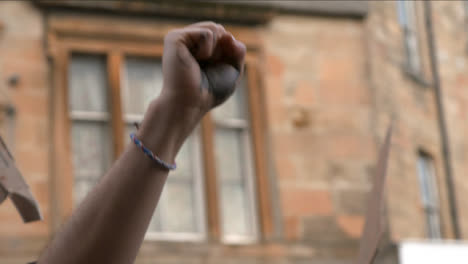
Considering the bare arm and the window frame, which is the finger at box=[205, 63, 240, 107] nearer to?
the bare arm

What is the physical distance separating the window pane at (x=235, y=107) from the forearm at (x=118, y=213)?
8641mm

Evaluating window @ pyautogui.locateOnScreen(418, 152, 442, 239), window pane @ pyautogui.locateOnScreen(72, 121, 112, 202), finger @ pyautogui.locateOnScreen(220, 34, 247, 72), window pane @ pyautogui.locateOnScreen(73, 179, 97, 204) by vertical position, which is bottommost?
window @ pyautogui.locateOnScreen(418, 152, 442, 239)

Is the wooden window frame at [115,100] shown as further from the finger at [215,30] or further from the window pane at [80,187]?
the finger at [215,30]

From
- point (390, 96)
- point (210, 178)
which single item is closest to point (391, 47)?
point (390, 96)

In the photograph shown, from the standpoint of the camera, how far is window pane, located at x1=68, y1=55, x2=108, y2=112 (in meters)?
9.32

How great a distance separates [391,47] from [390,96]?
2.47 ft

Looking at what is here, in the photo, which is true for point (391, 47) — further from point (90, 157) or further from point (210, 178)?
point (90, 157)

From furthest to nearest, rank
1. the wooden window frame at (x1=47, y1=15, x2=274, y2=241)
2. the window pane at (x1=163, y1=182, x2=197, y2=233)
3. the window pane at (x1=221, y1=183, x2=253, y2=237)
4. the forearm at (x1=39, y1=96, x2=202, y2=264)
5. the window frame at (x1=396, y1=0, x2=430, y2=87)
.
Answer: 1. the window frame at (x1=396, y1=0, x2=430, y2=87)
2. the window pane at (x1=221, y1=183, x2=253, y2=237)
3. the window pane at (x1=163, y1=182, x2=197, y2=233)
4. the wooden window frame at (x1=47, y1=15, x2=274, y2=241)
5. the forearm at (x1=39, y1=96, x2=202, y2=264)

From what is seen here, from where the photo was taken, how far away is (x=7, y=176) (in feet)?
4.54

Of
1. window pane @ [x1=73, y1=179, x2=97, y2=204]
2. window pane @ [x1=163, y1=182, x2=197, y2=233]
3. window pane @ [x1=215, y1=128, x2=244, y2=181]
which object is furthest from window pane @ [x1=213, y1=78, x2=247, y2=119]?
window pane @ [x1=73, y1=179, x2=97, y2=204]

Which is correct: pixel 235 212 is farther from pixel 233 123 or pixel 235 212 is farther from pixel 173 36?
pixel 173 36

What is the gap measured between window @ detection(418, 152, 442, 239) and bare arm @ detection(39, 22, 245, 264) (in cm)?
1097

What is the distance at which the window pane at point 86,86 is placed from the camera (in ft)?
30.6

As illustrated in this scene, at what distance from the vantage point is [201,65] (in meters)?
1.21
